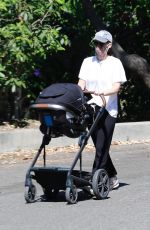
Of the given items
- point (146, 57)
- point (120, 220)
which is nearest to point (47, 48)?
point (146, 57)

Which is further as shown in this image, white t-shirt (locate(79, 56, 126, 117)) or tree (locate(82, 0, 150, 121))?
tree (locate(82, 0, 150, 121))

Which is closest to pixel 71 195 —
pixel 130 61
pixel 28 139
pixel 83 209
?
pixel 83 209

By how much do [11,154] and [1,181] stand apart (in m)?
2.37

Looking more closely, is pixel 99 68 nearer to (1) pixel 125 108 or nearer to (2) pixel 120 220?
(2) pixel 120 220

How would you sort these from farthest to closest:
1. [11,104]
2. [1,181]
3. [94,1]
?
[94,1] → [11,104] → [1,181]

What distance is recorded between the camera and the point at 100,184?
8.59 m

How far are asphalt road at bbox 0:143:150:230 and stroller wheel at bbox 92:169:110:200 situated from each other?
9cm

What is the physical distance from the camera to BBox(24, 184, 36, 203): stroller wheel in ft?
27.7

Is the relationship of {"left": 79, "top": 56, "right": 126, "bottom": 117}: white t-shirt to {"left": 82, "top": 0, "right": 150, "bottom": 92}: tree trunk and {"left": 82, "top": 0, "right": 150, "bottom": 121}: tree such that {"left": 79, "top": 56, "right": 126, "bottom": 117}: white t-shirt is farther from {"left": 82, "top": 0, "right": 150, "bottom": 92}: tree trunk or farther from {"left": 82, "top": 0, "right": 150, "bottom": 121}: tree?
{"left": 82, "top": 0, "right": 150, "bottom": 92}: tree trunk

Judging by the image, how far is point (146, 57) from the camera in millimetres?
17484

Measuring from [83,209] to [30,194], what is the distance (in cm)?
75

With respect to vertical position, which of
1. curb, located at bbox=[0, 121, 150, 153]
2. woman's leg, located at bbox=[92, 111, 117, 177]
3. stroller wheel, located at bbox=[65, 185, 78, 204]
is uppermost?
woman's leg, located at bbox=[92, 111, 117, 177]

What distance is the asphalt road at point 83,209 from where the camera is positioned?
7.34 m

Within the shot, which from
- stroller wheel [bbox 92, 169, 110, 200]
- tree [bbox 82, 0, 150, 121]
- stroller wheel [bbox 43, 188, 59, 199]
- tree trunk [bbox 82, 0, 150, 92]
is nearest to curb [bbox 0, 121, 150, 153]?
tree trunk [bbox 82, 0, 150, 92]
